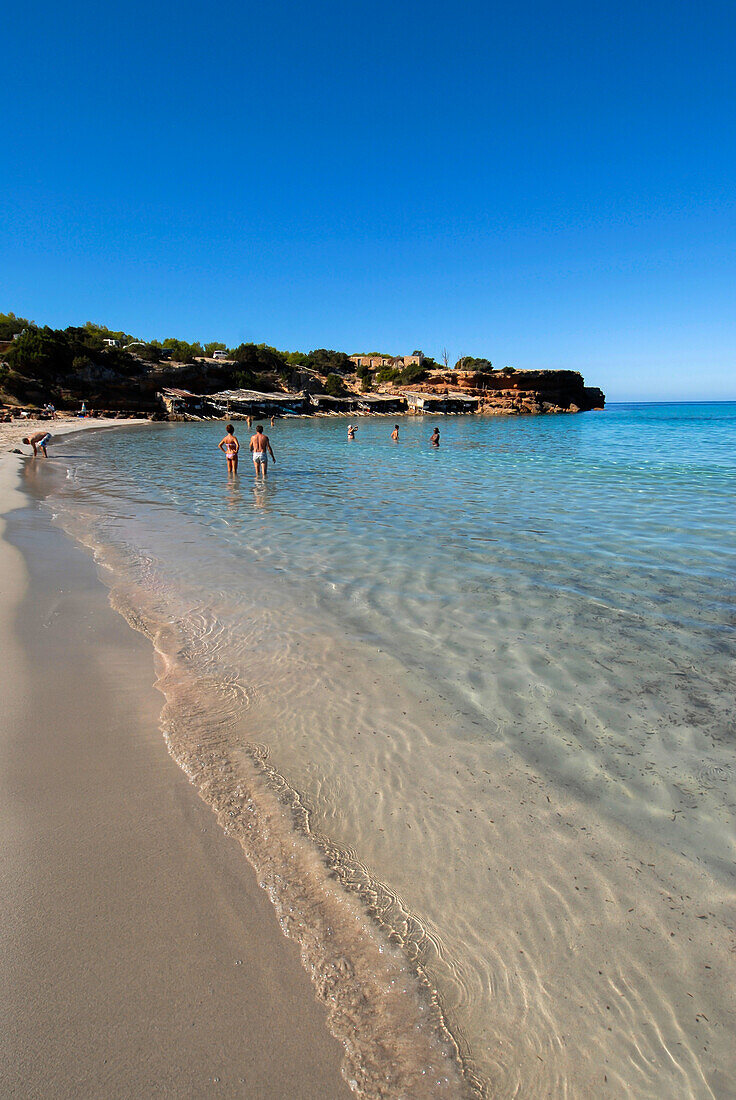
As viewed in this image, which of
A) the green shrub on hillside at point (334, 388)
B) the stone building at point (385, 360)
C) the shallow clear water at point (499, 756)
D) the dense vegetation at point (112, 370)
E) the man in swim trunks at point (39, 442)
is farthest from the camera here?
the stone building at point (385, 360)

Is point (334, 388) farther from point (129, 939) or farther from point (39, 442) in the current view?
point (129, 939)

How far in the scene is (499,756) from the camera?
10.7 ft

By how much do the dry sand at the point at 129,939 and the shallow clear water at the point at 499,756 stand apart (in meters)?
0.18

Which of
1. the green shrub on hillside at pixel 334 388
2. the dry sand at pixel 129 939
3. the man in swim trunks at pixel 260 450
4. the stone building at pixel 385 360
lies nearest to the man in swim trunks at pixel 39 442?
the man in swim trunks at pixel 260 450

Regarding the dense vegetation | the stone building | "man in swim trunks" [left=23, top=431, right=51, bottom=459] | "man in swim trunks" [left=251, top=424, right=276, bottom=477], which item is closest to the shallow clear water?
"man in swim trunks" [left=251, top=424, right=276, bottom=477]

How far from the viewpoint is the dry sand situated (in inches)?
63.1

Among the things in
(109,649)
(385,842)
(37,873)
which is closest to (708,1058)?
(385,842)

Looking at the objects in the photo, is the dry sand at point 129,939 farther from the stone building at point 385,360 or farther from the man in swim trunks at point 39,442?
the stone building at point 385,360

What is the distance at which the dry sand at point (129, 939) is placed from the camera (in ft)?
5.25

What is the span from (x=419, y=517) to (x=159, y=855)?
869 centimetres

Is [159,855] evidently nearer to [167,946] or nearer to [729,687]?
[167,946]

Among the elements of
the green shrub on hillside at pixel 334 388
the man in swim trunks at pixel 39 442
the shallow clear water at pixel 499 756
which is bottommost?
the shallow clear water at pixel 499 756

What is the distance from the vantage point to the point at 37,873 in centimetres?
225

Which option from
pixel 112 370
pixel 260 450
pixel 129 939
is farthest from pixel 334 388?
pixel 129 939
